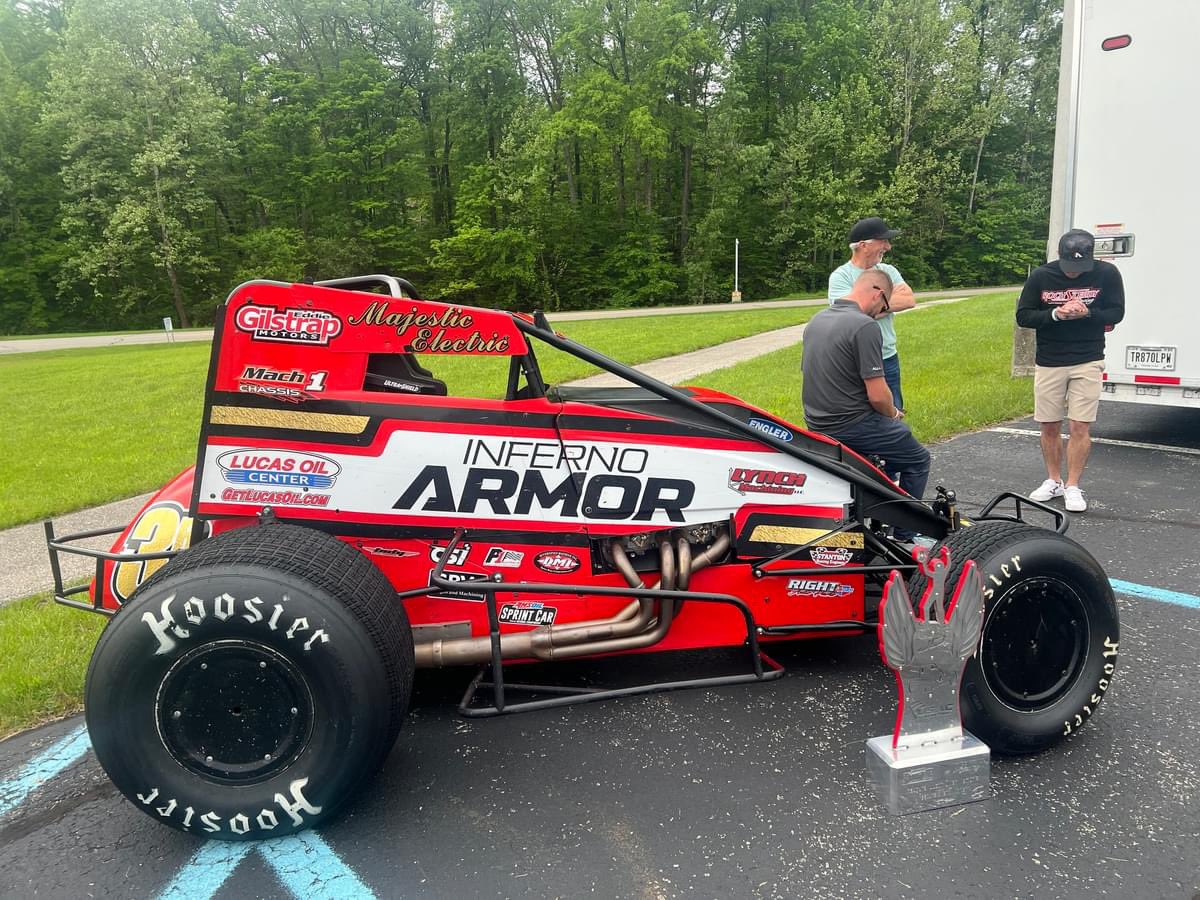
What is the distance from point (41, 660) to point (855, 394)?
3.94 m

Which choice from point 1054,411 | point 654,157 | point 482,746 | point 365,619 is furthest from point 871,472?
point 654,157

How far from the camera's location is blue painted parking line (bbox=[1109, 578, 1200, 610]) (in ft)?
13.2

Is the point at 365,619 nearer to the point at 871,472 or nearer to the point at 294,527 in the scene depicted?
the point at 294,527

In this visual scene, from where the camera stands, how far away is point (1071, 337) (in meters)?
5.62

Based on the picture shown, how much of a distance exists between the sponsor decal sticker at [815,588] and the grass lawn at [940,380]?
4.89 m

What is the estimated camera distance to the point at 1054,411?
19.0 feet

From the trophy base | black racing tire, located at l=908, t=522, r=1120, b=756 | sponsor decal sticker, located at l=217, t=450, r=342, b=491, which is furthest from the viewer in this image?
sponsor decal sticker, located at l=217, t=450, r=342, b=491

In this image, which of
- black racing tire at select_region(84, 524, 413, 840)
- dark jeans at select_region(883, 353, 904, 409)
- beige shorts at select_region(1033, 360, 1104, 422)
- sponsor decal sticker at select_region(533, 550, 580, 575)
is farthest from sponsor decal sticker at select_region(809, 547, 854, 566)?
beige shorts at select_region(1033, 360, 1104, 422)

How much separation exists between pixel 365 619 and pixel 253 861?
2.49ft

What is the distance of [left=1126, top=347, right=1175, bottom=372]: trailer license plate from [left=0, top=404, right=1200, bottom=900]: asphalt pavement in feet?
13.2

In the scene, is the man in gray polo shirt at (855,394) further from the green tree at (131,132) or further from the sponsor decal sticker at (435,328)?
the green tree at (131,132)

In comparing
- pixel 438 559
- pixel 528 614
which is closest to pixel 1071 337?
pixel 528 614

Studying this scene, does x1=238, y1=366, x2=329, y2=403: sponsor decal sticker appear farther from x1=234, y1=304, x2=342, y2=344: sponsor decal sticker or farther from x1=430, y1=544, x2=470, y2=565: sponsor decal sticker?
x1=430, y1=544, x2=470, y2=565: sponsor decal sticker

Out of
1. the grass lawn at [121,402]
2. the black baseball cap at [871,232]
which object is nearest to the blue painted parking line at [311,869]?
the black baseball cap at [871,232]
